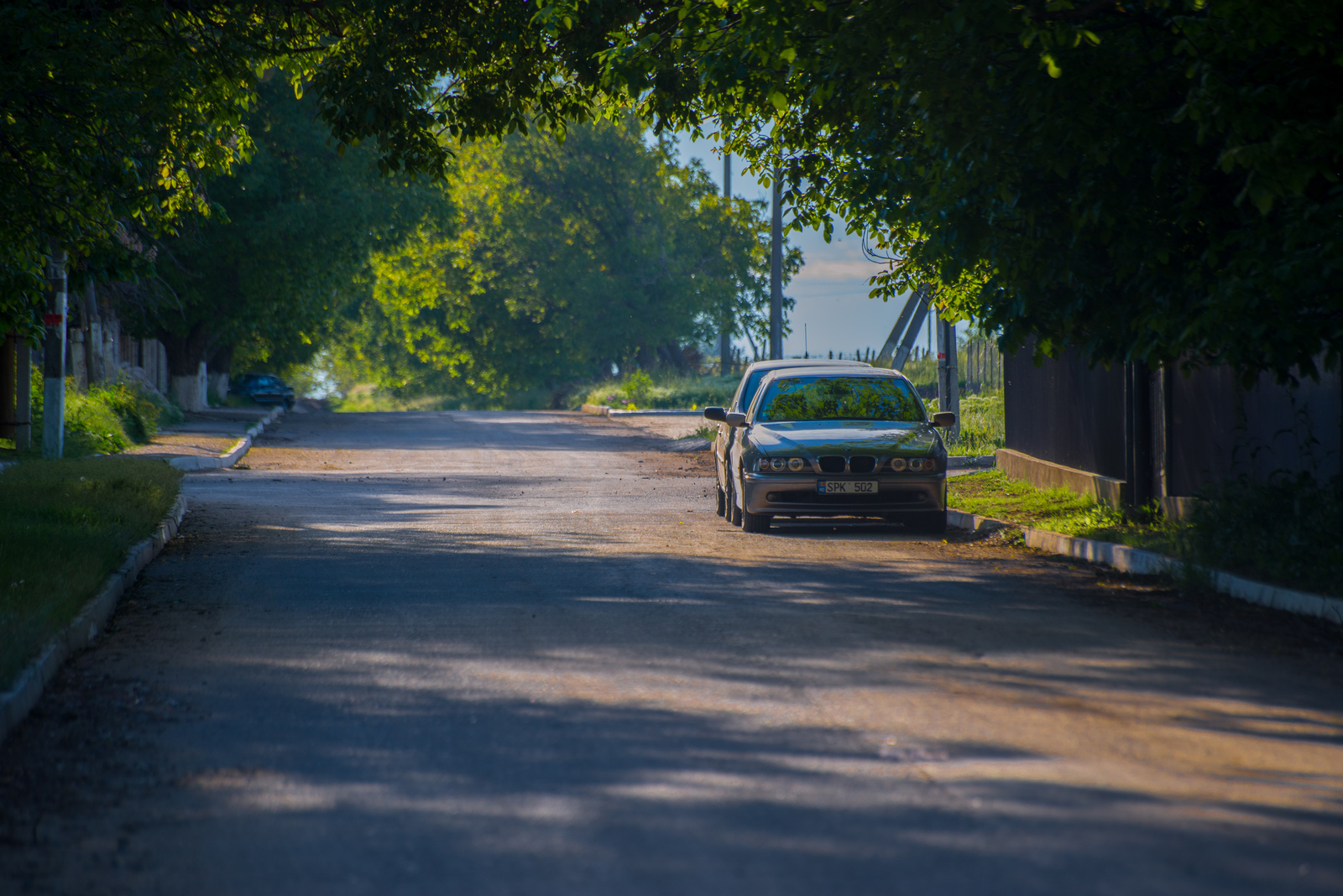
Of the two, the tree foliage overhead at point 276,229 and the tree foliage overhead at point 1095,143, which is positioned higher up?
the tree foliage overhead at point 276,229

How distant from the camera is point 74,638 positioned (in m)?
7.16

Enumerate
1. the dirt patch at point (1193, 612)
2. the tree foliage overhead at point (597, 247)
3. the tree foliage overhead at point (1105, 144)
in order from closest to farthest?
1. the dirt patch at point (1193, 612)
2. the tree foliage overhead at point (1105, 144)
3. the tree foliage overhead at point (597, 247)

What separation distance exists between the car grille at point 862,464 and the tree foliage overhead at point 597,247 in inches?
1854

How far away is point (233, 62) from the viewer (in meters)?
13.1

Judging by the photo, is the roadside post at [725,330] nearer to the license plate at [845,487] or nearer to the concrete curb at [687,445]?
the concrete curb at [687,445]

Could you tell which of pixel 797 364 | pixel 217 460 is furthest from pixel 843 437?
pixel 217 460

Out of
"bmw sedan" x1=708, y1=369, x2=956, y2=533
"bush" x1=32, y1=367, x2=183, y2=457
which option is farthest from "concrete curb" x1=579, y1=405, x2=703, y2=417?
"bmw sedan" x1=708, y1=369, x2=956, y2=533

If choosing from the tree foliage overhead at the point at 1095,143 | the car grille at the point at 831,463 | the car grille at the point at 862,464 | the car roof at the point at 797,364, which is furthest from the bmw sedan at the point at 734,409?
the tree foliage overhead at the point at 1095,143

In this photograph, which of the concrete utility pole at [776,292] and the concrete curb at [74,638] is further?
the concrete utility pole at [776,292]

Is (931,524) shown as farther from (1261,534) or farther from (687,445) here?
(687,445)

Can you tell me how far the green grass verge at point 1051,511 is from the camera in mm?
11055

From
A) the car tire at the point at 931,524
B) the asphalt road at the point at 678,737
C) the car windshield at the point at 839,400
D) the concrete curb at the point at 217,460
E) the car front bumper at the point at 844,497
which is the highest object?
the car windshield at the point at 839,400

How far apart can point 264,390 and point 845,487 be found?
46828mm

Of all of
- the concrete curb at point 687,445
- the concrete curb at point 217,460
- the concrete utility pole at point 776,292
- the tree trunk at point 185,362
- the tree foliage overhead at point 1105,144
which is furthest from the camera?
the tree trunk at point 185,362
